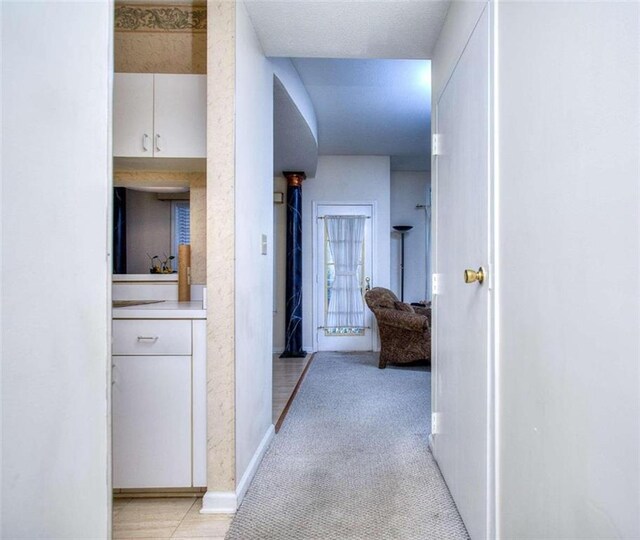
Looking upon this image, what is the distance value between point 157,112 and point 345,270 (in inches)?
146

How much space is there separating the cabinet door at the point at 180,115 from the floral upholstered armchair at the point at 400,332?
2755 mm

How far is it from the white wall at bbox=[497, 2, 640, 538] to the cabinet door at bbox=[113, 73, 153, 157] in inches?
67.9

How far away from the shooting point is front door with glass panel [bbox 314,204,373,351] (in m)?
5.42

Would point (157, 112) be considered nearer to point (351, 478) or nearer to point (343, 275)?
point (351, 478)

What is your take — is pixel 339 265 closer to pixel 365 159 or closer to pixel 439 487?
pixel 365 159

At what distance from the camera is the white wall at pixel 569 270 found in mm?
649

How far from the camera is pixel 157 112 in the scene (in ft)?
6.80

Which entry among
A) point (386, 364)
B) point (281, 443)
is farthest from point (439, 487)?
point (386, 364)

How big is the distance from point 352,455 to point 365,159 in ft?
13.7

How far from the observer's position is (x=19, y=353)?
57 cm

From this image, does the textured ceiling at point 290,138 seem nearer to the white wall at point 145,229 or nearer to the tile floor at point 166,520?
the white wall at point 145,229

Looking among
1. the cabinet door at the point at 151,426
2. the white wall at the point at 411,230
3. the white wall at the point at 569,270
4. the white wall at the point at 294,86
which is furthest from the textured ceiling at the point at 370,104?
the cabinet door at the point at 151,426

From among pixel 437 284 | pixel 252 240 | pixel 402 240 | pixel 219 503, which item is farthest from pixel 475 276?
pixel 402 240

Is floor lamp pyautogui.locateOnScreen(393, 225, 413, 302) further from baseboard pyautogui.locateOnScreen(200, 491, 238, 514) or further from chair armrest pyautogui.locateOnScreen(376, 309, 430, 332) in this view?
baseboard pyautogui.locateOnScreen(200, 491, 238, 514)
